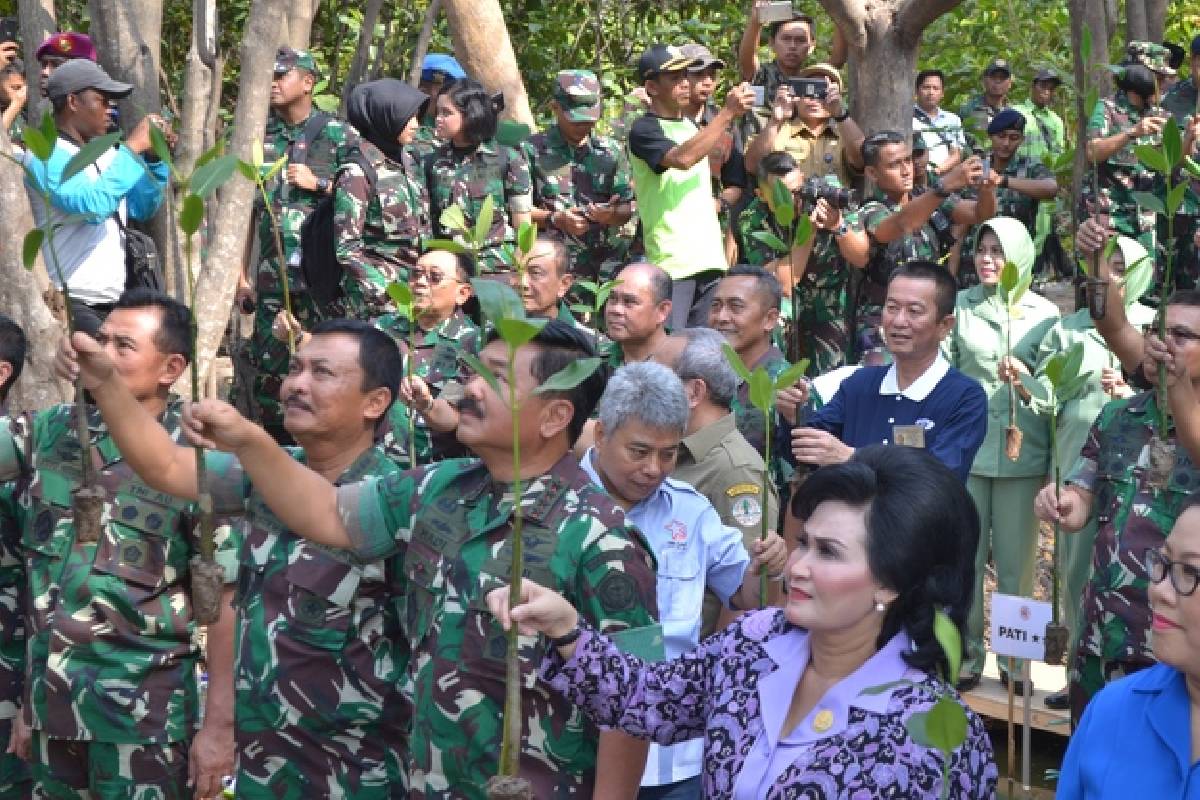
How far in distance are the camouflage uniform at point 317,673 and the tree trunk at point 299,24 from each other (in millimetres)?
5417

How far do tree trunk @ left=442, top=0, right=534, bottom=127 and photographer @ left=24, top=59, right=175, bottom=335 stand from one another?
315 centimetres

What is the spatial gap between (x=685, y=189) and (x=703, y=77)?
0.66m

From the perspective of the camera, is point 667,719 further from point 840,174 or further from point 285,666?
point 840,174

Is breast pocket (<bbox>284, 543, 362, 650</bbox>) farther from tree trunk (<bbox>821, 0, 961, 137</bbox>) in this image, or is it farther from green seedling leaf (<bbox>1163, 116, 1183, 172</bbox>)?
tree trunk (<bbox>821, 0, 961, 137</bbox>)

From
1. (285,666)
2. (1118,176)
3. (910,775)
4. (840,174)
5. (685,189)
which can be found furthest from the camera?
(1118,176)

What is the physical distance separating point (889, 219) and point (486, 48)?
343 cm

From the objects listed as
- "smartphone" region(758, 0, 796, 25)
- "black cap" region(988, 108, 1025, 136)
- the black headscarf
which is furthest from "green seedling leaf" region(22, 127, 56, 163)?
"black cap" region(988, 108, 1025, 136)

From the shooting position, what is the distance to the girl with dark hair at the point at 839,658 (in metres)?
2.87

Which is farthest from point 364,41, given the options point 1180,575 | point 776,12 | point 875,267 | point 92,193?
point 1180,575

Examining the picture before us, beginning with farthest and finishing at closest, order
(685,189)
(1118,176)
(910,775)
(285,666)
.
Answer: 1. (1118,176)
2. (685,189)
3. (285,666)
4. (910,775)

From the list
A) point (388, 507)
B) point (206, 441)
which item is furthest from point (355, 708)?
point (206, 441)

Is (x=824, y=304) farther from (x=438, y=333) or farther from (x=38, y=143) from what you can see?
(x=38, y=143)

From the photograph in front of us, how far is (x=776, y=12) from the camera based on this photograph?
9.25m

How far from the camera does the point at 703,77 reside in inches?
347
